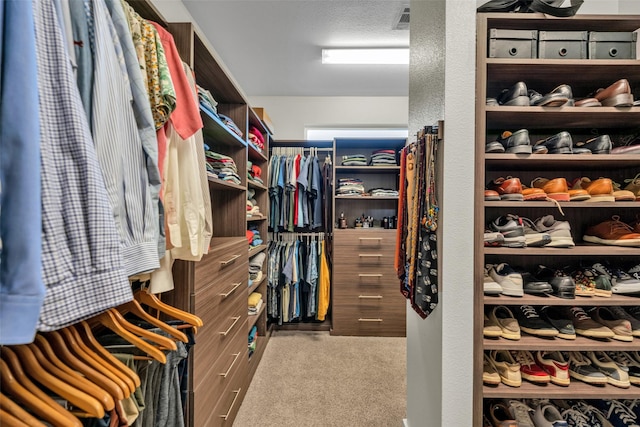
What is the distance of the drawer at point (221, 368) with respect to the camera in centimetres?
112

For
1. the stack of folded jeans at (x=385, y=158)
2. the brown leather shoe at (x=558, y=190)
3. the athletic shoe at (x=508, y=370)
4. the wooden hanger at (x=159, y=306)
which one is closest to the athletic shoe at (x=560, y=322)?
the athletic shoe at (x=508, y=370)

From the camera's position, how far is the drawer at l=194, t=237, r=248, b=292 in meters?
1.10

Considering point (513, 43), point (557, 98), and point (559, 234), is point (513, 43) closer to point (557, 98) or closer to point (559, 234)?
point (557, 98)

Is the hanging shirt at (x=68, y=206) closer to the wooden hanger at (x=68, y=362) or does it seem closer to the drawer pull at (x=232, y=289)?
the wooden hanger at (x=68, y=362)

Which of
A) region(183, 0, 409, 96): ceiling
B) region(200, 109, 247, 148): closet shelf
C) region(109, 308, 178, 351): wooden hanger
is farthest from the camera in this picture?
region(183, 0, 409, 96): ceiling

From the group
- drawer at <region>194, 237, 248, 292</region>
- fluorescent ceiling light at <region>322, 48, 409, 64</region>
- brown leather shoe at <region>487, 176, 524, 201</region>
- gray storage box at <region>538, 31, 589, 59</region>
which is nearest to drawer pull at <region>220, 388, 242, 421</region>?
drawer at <region>194, 237, 248, 292</region>

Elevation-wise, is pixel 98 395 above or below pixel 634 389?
above

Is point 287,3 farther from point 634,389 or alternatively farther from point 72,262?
point 634,389

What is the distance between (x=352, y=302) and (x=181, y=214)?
7.14 ft

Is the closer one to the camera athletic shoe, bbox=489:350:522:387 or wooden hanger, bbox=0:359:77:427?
wooden hanger, bbox=0:359:77:427

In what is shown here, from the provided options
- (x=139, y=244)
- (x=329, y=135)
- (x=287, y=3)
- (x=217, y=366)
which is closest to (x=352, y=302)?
(x=217, y=366)

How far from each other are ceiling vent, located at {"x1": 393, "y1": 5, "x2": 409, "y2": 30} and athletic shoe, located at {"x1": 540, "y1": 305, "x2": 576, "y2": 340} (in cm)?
210

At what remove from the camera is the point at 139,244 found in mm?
612

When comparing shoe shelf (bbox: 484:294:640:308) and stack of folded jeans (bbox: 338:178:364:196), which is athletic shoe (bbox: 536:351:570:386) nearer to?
shoe shelf (bbox: 484:294:640:308)
